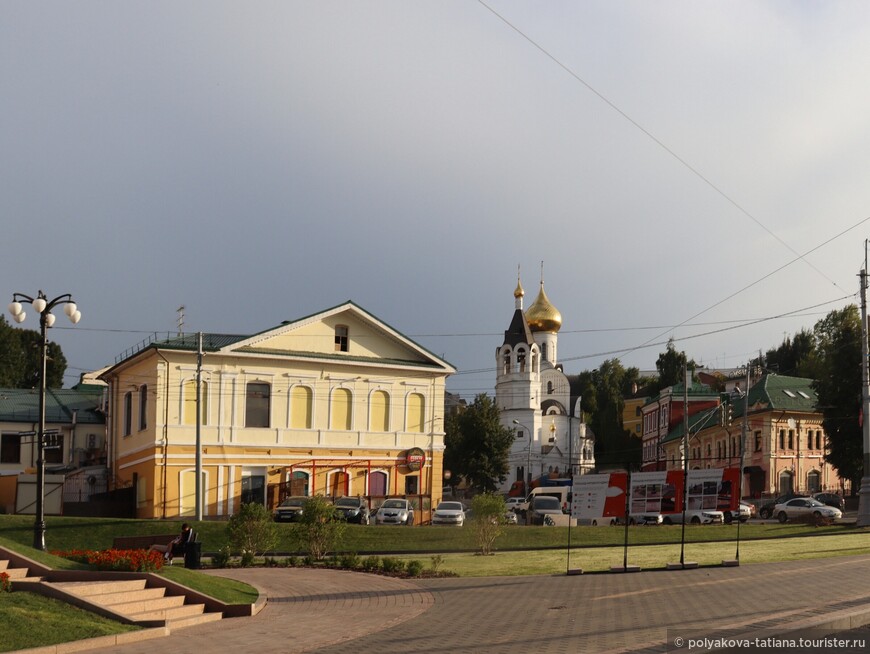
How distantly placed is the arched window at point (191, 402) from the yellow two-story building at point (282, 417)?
57 mm

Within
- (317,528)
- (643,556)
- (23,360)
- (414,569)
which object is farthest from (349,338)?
(23,360)

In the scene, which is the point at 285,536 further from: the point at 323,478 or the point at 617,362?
the point at 617,362

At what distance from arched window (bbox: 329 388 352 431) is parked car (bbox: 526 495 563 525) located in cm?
1117

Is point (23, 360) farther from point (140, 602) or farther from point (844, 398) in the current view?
point (140, 602)

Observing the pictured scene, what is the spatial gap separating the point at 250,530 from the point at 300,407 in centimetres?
2533

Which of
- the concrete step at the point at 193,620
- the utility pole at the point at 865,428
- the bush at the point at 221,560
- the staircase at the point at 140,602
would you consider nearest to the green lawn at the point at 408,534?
the utility pole at the point at 865,428

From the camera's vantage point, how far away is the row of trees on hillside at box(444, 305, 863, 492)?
57969 millimetres

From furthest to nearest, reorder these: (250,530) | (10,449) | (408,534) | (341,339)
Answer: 1. (10,449)
2. (341,339)
3. (408,534)
4. (250,530)

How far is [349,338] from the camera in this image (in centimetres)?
5684

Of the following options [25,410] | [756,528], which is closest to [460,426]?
Result: [25,410]

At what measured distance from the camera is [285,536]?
36.1 metres

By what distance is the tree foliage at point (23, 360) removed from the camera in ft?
286

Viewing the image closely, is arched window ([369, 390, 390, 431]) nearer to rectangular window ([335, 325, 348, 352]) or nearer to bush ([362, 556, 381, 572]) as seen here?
rectangular window ([335, 325, 348, 352])

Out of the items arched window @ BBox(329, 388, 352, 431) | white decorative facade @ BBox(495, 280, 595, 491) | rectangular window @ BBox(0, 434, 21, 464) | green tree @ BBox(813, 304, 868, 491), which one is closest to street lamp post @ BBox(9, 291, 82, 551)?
arched window @ BBox(329, 388, 352, 431)
